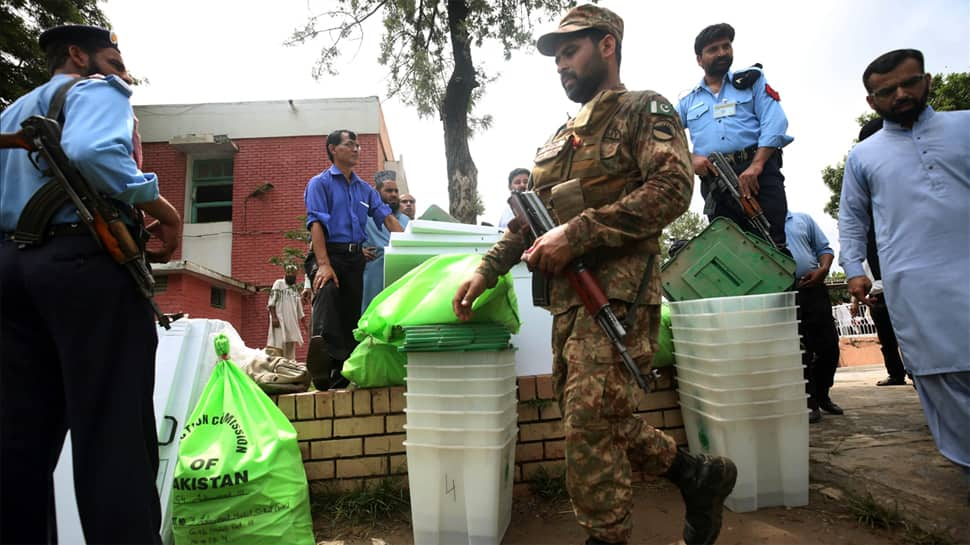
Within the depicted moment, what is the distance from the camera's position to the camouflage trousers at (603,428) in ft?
4.79

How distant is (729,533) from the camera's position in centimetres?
189

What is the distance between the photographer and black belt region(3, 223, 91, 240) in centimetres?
138

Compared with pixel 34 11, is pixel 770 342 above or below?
below

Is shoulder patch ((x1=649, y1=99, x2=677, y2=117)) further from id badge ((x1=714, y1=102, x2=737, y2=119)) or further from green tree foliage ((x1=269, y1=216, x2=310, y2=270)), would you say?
green tree foliage ((x1=269, y1=216, x2=310, y2=270))

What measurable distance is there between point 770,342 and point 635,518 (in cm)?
93

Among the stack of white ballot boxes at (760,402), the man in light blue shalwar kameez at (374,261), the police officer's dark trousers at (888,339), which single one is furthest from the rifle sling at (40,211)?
the police officer's dark trousers at (888,339)

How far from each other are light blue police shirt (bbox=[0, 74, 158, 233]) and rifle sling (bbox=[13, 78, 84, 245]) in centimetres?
2

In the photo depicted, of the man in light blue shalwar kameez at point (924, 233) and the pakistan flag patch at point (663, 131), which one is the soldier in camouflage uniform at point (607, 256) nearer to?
the pakistan flag patch at point (663, 131)

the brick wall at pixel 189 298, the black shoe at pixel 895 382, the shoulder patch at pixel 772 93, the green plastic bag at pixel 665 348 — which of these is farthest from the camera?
the brick wall at pixel 189 298

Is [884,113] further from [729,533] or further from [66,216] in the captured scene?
[66,216]

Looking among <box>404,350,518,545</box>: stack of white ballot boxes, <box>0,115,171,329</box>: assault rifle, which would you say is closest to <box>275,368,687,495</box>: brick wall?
→ <box>404,350,518,545</box>: stack of white ballot boxes

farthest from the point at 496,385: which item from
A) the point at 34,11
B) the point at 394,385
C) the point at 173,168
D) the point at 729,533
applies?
the point at 173,168

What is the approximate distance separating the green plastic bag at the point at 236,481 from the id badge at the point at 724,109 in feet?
9.64

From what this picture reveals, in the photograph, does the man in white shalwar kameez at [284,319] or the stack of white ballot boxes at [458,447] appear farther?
the man in white shalwar kameez at [284,319]
